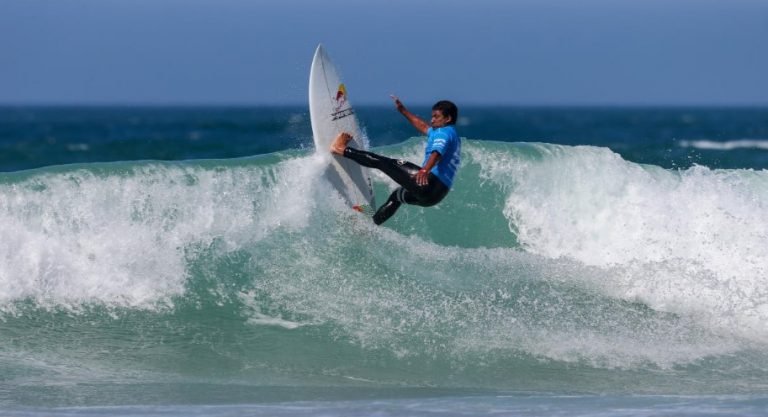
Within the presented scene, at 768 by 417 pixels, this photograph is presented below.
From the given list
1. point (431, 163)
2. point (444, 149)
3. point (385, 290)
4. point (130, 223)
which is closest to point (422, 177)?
point (431, 163)

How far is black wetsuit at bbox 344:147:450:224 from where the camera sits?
8297 millimetres

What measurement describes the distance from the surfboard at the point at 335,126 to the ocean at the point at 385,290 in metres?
0.16

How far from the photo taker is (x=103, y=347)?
290 inches

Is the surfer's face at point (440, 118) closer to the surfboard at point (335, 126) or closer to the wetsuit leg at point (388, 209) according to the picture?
the wetsuit leg at point (388, 209)

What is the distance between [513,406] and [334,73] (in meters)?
4.32

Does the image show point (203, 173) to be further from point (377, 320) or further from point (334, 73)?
point (377, 320)

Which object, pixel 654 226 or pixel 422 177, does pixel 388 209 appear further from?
pixel 654 226

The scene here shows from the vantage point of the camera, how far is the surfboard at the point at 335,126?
8961 millimetres

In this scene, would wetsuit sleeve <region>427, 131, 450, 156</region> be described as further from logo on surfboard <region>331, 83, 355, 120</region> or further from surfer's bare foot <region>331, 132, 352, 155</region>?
logo on surfboard <region>331, 83, 355, 120</region>

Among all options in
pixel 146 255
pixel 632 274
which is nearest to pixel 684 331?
pixel 632 274

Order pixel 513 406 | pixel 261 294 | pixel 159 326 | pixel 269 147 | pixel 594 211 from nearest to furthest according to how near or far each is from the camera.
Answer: pixel 513 406
pixel 159 326
pixel 261 294
pixel 594 211
pixel 269 147

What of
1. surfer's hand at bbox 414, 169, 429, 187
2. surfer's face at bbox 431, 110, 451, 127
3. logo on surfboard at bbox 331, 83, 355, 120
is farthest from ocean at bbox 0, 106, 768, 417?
surfer's face at bbox 431, 110, 451, 127

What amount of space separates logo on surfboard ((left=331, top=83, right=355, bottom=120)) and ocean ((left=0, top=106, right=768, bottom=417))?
29cm

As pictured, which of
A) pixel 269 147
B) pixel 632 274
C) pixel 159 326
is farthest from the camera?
pixel 269 147
